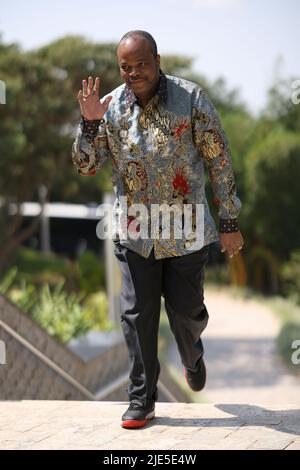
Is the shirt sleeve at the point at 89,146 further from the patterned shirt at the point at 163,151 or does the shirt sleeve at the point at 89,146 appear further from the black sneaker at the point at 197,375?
the black sneaker at the point at 197,375

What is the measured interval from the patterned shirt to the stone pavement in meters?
0.69

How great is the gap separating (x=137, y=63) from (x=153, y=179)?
457mm

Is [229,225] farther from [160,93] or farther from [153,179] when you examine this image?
[160,93]

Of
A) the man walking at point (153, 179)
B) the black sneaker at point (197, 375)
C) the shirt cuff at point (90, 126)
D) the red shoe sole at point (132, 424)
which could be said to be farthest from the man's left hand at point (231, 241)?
the red shoe sole at point (132, 424)

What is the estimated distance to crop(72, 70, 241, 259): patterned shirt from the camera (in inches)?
136

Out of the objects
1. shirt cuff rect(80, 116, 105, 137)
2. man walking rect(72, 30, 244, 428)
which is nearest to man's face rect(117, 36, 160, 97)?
man walking rect(72, 30, 244, 428)

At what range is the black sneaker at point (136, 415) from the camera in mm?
3426

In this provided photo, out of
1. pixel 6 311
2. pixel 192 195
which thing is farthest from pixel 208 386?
pixel 192 195

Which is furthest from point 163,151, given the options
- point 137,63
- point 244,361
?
point 244,361

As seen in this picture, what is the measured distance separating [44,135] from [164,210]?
44.2 feet

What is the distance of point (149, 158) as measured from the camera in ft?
11.3

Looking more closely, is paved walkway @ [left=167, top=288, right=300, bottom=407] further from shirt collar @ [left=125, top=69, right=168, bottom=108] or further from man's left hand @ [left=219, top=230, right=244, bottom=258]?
shirt collar @ [left=125, top=69, right=168, bottom=108]

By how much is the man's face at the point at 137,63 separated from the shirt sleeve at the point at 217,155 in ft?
0.72
